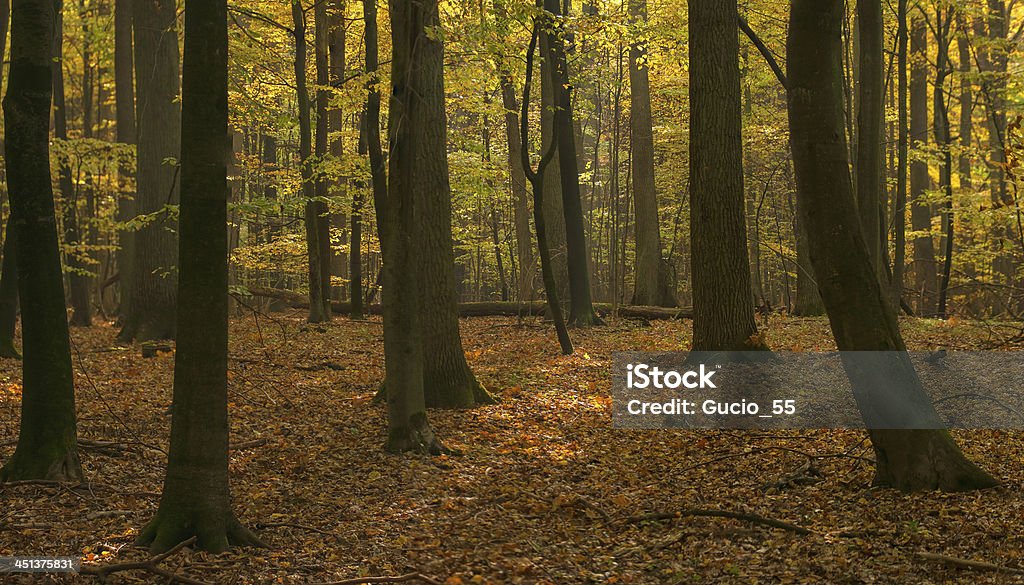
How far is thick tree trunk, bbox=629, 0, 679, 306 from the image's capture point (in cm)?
1900

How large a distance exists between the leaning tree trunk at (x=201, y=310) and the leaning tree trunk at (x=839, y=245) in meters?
4.07

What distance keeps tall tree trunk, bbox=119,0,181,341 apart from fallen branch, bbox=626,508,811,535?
10632mm

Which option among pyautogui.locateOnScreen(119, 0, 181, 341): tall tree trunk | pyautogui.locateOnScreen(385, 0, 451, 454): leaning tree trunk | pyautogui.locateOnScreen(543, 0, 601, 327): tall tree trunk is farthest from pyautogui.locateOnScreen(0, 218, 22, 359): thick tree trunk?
pyautogui.locateOnScreen(543, 0, 601, 327): tall tree trunk

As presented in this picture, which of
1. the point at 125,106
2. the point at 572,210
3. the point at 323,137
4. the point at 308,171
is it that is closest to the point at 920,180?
the point at 572,210

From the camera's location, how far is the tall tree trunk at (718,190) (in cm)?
962

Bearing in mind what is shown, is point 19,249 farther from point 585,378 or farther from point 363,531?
point 585,378

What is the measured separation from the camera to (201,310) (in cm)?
520

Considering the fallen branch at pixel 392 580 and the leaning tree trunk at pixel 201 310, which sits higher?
the leaning tree trunk at pixel 201 310

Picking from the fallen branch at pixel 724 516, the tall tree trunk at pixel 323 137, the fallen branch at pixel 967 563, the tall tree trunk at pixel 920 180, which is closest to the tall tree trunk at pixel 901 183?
the tall tree trunk at pixel 920 180

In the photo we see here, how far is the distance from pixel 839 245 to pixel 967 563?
2.28 meters

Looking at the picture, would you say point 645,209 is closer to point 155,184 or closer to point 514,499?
point 155,184

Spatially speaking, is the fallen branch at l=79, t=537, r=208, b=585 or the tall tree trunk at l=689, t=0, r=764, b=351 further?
the tall tree trunk at l=689, t=0, r=764, b=351

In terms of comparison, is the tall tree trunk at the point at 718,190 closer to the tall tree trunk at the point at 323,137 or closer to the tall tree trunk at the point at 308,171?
the tall tree trunk at the point at 308,171

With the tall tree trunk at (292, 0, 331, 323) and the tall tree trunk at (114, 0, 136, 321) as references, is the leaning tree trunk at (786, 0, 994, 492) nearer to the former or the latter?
the tall tree trunk at (292, 0, 331, 323)
